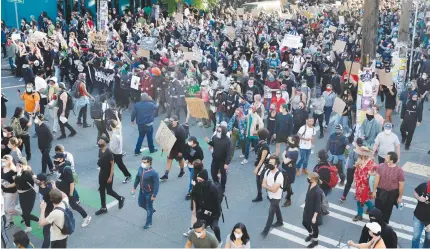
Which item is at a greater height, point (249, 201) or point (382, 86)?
point (382, 86)

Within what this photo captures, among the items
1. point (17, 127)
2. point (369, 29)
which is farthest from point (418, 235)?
point (369, 29)

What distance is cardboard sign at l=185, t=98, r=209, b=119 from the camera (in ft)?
45.4

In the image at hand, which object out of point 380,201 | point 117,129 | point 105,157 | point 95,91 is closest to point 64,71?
point 95,91

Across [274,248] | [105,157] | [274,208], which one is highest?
[105,157]

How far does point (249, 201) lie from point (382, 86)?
22.8 feet

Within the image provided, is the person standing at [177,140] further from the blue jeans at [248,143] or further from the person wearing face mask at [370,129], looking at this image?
the person wearing face mask at [370,129]

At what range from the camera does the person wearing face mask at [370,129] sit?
1148 centimetres

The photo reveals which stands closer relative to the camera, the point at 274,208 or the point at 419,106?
the point at 274,208

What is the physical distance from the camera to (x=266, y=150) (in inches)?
390

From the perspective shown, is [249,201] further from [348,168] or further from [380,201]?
[380,201]

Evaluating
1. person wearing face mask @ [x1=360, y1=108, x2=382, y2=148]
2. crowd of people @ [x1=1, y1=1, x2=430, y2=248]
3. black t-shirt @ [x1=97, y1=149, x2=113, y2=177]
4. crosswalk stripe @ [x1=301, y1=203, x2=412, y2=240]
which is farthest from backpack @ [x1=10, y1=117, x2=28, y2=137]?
person wearing face mask @ [x1=360, y1=108, x2=382, y2=148]

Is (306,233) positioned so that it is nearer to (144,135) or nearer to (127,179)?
(127,179)

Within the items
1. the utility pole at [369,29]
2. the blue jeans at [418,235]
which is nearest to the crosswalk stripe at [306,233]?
the blue jeans at [418,235]

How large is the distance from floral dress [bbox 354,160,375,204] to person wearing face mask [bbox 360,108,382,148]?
2533 millimetres
